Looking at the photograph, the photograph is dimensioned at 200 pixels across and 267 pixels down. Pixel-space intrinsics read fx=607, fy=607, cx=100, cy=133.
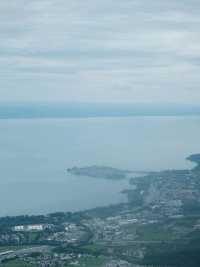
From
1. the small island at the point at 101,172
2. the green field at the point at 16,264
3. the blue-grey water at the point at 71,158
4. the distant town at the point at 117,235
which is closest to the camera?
the green field at the point at 16,264

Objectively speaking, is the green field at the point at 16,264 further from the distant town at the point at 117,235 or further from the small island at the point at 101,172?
the small island at the point at 101,172

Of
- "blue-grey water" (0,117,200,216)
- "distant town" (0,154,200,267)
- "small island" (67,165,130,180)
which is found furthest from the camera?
"small island" (67,165,130,180)

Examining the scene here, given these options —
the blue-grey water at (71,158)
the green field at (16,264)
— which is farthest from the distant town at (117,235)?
the blue-grey water at (71,158)

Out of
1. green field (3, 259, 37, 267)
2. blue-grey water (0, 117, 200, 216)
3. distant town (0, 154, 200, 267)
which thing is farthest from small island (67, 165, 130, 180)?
green field (3, 259, 37, 267)

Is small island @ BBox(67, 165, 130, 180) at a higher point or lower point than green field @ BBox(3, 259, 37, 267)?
higher

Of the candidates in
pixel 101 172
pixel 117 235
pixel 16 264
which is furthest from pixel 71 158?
pixel 16 264

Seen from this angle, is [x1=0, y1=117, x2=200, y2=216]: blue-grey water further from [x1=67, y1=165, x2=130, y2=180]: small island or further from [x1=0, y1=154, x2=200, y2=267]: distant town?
[x1=0, y1=154, x2=200, y2=267]: distant town

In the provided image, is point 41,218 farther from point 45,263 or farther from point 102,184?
point 102,184
